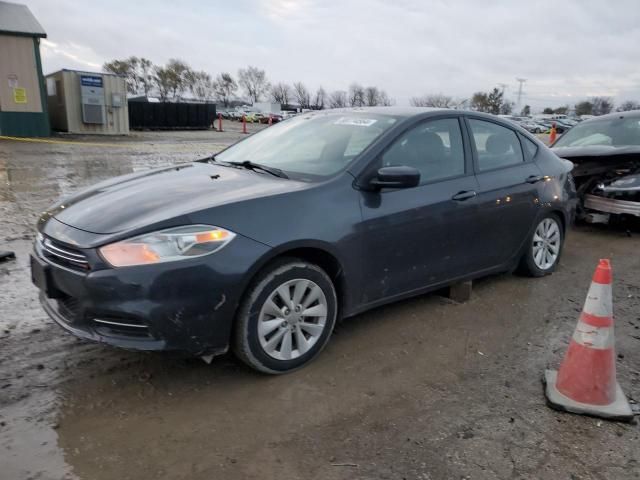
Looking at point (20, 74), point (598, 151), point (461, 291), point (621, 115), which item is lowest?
point (461, 291)

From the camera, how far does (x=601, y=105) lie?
9506 cm

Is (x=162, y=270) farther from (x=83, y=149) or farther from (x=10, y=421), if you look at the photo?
(x=83, y=149)

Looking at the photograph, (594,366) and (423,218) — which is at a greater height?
(423,218)

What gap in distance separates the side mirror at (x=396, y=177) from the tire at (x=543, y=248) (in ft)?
6.29

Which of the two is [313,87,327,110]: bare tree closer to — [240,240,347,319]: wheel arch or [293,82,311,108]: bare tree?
[293,82,311,108]: bare tree

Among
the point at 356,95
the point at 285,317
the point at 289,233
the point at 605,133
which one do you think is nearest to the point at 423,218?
the point at 289,233

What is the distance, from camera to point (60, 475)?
239cm

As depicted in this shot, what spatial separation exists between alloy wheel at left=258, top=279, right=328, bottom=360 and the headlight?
50cm

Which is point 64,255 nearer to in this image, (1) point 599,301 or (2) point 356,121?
(2) point 356,121

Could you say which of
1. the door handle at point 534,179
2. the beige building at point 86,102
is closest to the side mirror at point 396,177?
the door handle at point 534,179

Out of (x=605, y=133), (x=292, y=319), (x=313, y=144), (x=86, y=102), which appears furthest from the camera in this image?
(x=86, y=102)

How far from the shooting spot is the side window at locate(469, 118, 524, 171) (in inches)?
175

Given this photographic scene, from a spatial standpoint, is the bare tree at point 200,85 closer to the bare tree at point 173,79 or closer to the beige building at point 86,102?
the bare tree at point 173,79

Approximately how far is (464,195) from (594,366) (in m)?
1.58
